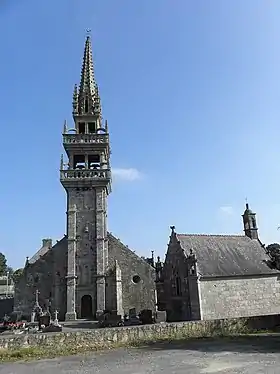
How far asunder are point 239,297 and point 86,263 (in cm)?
1467

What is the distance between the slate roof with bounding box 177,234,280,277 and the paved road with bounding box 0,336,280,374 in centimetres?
1417

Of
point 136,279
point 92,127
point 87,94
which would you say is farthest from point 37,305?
point 87,94

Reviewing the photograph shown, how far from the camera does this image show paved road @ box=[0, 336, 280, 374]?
11.1m

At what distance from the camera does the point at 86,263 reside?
3247cm

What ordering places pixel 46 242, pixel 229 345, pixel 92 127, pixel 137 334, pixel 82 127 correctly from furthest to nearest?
pixel 46 242, pixel 82 127, pixel 92 127, pixel 137 334, pixel 229 345

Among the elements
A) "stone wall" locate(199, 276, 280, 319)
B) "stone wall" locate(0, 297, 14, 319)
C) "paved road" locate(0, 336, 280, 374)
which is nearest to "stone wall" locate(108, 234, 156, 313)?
"stone wall" locate(199, 276, 280, 319)

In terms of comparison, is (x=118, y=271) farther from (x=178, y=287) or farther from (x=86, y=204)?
(x=86, y=204)

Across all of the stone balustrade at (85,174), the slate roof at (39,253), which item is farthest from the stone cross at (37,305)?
the stone balustrade at (85,174)

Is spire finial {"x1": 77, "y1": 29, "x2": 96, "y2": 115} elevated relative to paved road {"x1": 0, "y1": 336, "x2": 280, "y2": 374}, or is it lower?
elevated

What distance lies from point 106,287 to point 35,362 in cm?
1868

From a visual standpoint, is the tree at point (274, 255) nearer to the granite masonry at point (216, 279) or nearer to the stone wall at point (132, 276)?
the granite masonry at point (216, 279)

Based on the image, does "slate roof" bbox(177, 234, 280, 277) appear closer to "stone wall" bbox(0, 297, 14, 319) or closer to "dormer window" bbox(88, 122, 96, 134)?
"dormer window" bbox(88, 122, 96, 134)

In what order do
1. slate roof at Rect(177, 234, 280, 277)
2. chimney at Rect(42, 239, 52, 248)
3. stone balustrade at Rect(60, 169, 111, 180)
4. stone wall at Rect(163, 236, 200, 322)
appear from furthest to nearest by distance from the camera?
chimney at Rect(42, 239, 52, 248)
stone balustrade at Rect(60, 169, 111, 180)
slate roof at Rect(177, 234, 280, 277)
stone wall at Rect(163, 236, 200, 322)

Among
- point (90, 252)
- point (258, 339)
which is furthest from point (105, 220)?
point (258, 339)
